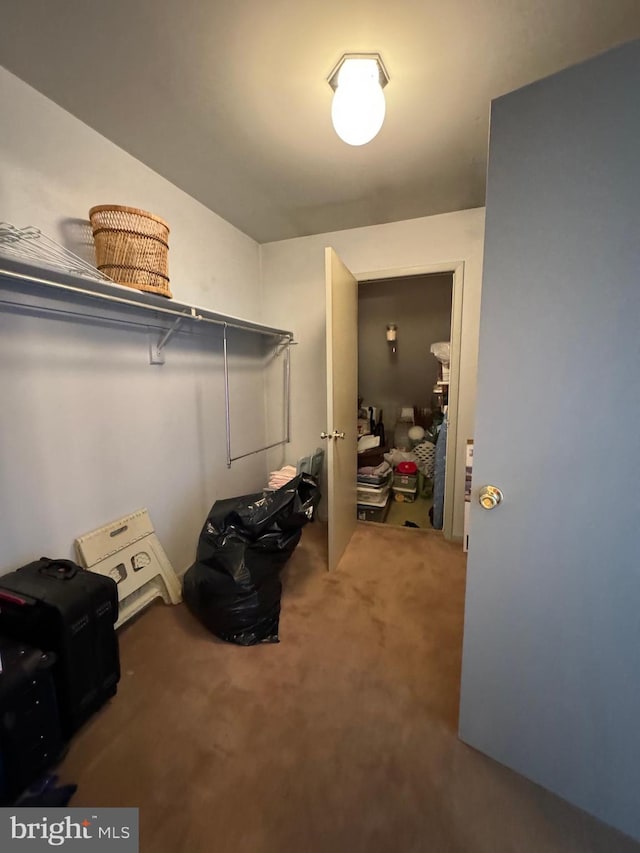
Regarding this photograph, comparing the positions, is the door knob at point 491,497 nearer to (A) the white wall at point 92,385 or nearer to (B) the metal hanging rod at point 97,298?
(B) the metal hanging rod at point 97,298

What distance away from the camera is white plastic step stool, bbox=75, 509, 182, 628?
1.56m

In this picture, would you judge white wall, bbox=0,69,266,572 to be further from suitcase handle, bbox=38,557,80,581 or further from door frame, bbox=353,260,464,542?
door frame, bbox=353,260,464,542

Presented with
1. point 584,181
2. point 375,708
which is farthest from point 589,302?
point 375,708

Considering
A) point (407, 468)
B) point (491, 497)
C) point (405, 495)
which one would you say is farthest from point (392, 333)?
point (491, 497)

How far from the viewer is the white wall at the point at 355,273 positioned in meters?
2.33

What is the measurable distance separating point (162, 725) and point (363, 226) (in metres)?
3.02

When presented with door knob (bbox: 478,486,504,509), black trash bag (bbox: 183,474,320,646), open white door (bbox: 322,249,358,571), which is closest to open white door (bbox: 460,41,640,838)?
door knob (bbox: 478,486,504,509)

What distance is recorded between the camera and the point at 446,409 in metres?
2.55

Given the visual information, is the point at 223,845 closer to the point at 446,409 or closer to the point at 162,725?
the point at 162,725

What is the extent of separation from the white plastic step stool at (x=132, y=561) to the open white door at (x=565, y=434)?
5.16 ft

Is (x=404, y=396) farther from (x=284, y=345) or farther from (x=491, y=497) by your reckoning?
(x=491, y=497)

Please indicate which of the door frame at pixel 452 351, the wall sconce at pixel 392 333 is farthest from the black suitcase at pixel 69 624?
the wall sconce at pixel 392 333

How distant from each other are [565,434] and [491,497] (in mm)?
254

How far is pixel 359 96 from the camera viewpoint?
45.9 inches
